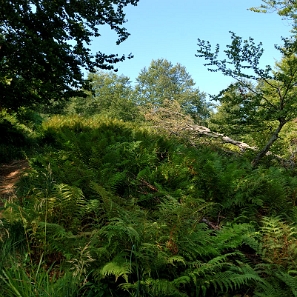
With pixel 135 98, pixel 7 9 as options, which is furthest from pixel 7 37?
pixel 135 98

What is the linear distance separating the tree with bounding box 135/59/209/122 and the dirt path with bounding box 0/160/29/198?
4041 centimetres

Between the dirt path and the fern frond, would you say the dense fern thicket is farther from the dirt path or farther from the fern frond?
the dirt path

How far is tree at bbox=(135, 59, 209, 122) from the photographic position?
1962 inches


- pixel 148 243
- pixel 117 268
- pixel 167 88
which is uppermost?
pixel 167 88

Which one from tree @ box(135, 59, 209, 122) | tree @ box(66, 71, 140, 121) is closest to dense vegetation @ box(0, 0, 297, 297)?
tree @ box(66, 71, 140, 121)

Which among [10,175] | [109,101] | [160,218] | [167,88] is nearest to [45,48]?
[10,175]

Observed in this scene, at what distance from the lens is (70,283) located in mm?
2172

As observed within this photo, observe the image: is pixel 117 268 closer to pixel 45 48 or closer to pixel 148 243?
pixel 148 243

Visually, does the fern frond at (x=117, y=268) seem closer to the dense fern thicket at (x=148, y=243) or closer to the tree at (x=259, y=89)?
the dense fern thicket at (x=148, y=243)

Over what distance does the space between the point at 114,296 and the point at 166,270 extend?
49 centimetres

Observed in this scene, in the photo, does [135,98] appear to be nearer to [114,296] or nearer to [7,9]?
[7,9]

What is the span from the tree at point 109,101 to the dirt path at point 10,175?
22.9 meters

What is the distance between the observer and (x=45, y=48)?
746cm

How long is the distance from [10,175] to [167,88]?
1812 inches
